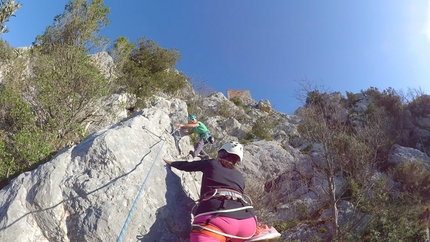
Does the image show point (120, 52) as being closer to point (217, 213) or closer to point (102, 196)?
point (102, 196)

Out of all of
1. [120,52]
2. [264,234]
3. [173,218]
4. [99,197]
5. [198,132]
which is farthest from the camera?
[120,52]

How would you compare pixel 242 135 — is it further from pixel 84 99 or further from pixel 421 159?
pixel 84 99

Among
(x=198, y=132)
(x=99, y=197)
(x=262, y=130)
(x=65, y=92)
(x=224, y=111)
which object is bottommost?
(x=99, y=197)

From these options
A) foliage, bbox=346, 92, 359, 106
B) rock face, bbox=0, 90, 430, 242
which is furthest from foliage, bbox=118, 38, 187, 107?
foliage, bbox=346, 92, 359, 106

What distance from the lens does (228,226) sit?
395 cm

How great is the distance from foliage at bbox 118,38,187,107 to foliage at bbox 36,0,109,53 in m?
2.59

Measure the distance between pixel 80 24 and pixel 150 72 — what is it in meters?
4.95

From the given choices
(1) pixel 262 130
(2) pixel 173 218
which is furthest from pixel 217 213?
(1) pixel 262 130

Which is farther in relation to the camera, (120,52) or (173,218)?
(120,52)

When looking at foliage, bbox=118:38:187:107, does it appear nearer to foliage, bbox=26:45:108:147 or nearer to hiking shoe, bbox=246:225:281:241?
foliage, bbox=26:45:108:147

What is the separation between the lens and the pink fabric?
3850 mm

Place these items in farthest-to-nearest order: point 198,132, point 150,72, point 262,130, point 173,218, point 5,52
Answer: point 262,130
point 150,72
point 5,52
point 198,132
point 173,218

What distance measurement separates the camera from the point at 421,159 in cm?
1614

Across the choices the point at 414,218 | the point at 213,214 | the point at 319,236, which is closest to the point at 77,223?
the point at 213,214
